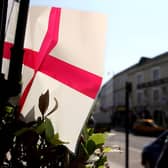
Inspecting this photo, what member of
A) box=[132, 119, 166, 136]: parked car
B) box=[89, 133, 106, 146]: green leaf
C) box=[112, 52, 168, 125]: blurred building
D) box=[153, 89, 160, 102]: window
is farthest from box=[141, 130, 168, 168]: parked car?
box=[153, 89, 160, 102]: window

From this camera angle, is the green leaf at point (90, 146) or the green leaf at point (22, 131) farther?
the green leaf at point (90, 146)

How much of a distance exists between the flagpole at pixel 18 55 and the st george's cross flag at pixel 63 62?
0.15ft

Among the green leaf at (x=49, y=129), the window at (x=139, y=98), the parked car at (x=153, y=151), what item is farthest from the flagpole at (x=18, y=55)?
the window at (x=139, y=98)

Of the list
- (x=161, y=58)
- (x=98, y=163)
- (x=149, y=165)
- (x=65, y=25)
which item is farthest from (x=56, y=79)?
(x=161, y=58)

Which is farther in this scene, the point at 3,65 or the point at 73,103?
the point at 3,65

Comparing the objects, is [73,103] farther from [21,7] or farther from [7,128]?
[21,7]

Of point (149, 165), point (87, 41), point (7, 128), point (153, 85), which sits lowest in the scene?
point (149, 165)

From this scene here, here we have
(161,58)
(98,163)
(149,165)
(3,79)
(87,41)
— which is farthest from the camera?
(161,58)

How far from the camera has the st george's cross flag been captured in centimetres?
128

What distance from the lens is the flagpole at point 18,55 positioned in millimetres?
1266

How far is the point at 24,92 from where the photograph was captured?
1296 millimetres

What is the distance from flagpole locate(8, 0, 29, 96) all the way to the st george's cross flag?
44mm

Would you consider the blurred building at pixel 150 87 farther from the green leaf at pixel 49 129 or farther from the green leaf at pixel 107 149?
the green leaf at pixel 49 129

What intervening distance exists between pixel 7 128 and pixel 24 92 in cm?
13
